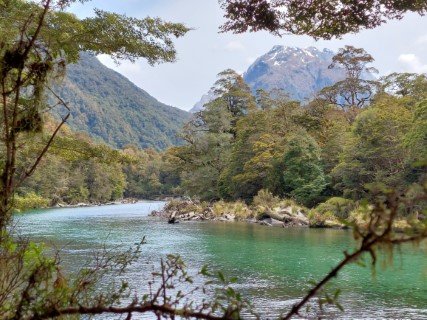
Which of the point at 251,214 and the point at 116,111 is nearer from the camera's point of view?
the point at 251,214

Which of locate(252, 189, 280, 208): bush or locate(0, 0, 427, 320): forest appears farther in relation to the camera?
locate(252, 189, 280, 208): bush

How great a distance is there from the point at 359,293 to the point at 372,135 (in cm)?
1268

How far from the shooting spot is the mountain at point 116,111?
380 ft

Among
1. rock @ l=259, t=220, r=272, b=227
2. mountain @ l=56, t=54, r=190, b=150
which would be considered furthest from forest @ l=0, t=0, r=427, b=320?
mountain @ l=56, t=54, r=190, b=150

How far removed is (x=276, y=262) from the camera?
11031mm

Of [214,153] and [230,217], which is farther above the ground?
[214,153]

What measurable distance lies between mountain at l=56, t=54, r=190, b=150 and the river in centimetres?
9192

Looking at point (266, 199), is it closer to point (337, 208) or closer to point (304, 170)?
point (304, 170)

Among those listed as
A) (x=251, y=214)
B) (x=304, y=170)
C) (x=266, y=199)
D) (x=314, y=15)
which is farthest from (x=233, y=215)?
(x=314, y=15)

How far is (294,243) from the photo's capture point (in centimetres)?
1414

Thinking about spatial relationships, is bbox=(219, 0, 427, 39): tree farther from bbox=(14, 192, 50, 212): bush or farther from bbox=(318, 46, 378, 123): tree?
bbox=(318, 46, 378, 123): tree

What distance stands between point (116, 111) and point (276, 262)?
124571 millimetres

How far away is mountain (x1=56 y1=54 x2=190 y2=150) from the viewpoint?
115844mm

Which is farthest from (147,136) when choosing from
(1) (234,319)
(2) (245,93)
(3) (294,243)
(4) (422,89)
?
(1) (234,319)
